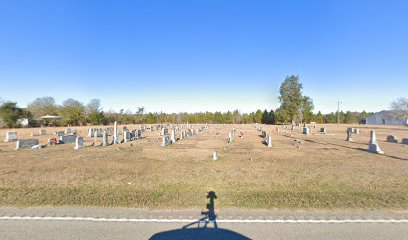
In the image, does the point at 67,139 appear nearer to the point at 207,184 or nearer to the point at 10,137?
the point at 10,137

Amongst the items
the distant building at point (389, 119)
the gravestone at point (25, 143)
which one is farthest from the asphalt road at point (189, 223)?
the distant building at point (389, 119)

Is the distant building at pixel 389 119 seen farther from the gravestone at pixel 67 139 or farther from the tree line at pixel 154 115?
the gravestone at pixel 67 139

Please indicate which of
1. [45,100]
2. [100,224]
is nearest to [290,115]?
[100,224]

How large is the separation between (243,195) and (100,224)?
133 inches

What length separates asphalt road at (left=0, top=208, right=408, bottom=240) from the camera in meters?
3.48

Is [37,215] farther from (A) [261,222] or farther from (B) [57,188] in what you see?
(A) [261,222]

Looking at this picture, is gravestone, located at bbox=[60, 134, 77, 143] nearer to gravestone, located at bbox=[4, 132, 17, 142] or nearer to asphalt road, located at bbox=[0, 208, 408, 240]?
gravestone, located at bbox=[4, 132, 17, 142]

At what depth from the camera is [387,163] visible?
373 inches

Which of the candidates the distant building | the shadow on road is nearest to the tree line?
the distant building

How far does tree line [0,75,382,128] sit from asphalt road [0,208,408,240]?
59908 mm

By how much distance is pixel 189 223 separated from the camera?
391 centimetres

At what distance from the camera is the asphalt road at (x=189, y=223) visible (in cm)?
348

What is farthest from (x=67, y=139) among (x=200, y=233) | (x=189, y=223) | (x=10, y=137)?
(x=200, y=233)

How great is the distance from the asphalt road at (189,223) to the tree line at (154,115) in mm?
59908
